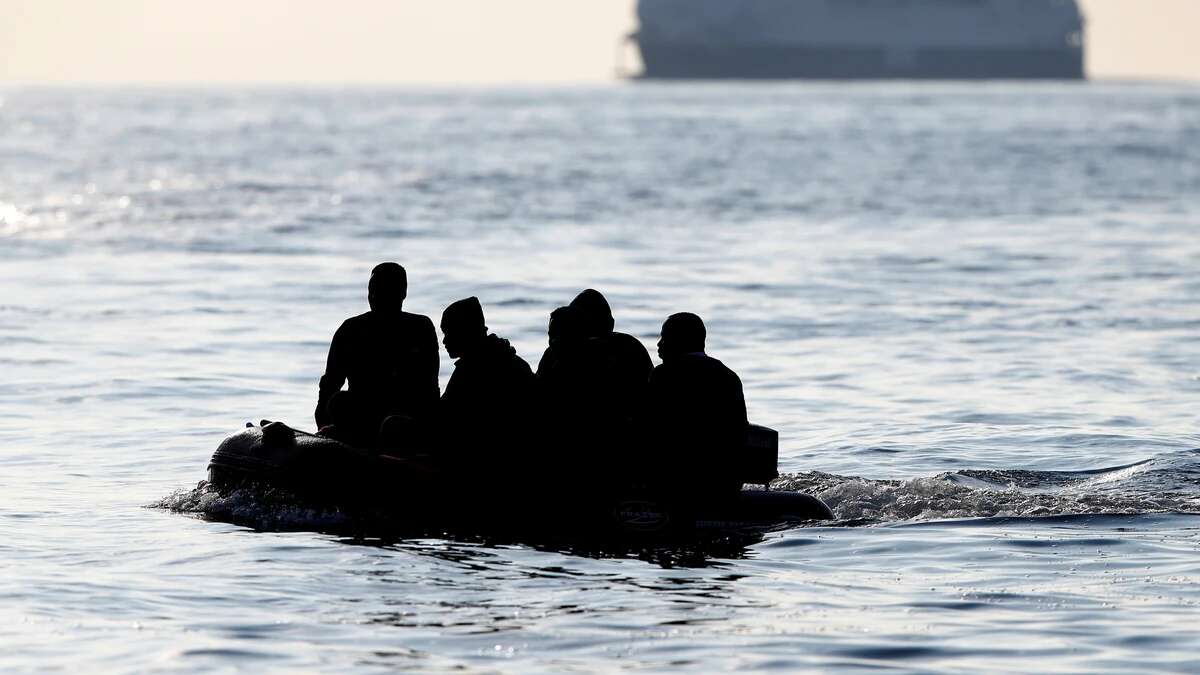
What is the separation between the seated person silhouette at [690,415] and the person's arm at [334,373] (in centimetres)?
181

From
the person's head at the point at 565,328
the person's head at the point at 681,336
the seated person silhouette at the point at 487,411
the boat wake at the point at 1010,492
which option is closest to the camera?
the person's head at the point at 681,336

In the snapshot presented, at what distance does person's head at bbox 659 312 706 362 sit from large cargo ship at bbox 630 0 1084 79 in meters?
155

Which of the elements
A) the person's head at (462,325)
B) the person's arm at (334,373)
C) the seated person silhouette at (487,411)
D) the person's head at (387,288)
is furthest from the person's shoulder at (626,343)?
the person's arm at (334,373)

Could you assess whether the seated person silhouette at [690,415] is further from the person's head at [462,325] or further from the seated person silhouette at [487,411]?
the person's head at [462,325]

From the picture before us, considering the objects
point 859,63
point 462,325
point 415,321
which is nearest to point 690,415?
point 462,325

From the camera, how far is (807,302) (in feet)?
77.6

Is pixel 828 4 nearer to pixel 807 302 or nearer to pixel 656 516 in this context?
pixel 807 302

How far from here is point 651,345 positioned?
Answer: 773 inches

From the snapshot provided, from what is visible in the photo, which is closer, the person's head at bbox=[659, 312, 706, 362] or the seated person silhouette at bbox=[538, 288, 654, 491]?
the person's head at bbox=[659, 312, 706, 362]

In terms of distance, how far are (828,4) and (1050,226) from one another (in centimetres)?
13444

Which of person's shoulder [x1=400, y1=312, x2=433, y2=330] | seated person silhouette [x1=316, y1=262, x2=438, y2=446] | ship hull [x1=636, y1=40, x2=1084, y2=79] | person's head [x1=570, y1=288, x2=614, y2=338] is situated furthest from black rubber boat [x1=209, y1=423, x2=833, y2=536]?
ship hull [x1=636, y1=40, x2=1084, y2=79]

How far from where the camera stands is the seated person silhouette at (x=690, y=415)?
10.2 metres

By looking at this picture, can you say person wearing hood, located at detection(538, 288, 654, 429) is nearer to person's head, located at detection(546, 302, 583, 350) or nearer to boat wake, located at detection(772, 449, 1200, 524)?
person's head, located at detection(546, 302, 583, 350)

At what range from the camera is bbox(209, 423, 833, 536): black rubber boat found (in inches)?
414
